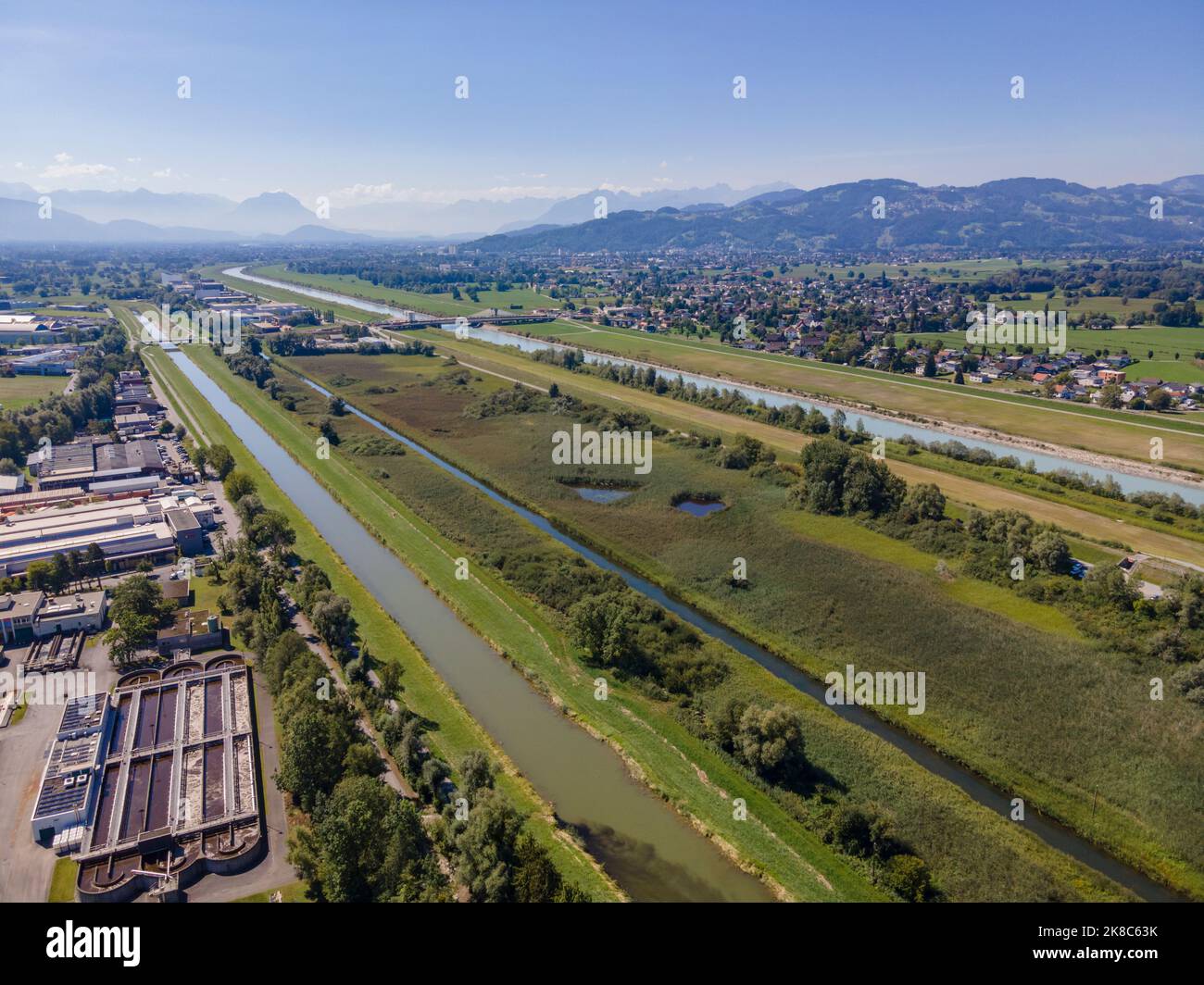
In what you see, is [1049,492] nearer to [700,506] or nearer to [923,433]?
[923,433]

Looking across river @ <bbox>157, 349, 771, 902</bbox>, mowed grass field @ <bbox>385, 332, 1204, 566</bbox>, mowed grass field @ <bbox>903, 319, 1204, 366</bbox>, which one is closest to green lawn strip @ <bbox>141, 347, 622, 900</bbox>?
river @ <bbox>157, 349, 771, 902</bbox>

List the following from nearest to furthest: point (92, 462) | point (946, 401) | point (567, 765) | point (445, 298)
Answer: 1. point (567, 765)
2. point (92, 462)
3. point (946, 401)
4. point (445, 298)

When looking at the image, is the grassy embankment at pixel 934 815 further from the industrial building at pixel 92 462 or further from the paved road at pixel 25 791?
the industrial building at pixel 92 462

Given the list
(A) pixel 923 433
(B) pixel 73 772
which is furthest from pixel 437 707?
(A) pixel 923 433

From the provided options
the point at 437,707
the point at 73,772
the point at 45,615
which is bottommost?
the point at 73,772

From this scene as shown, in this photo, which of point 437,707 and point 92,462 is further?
point 92,462

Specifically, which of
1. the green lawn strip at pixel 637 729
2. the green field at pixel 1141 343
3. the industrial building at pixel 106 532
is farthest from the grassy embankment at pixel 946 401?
the industrial building at pixel 106 532
